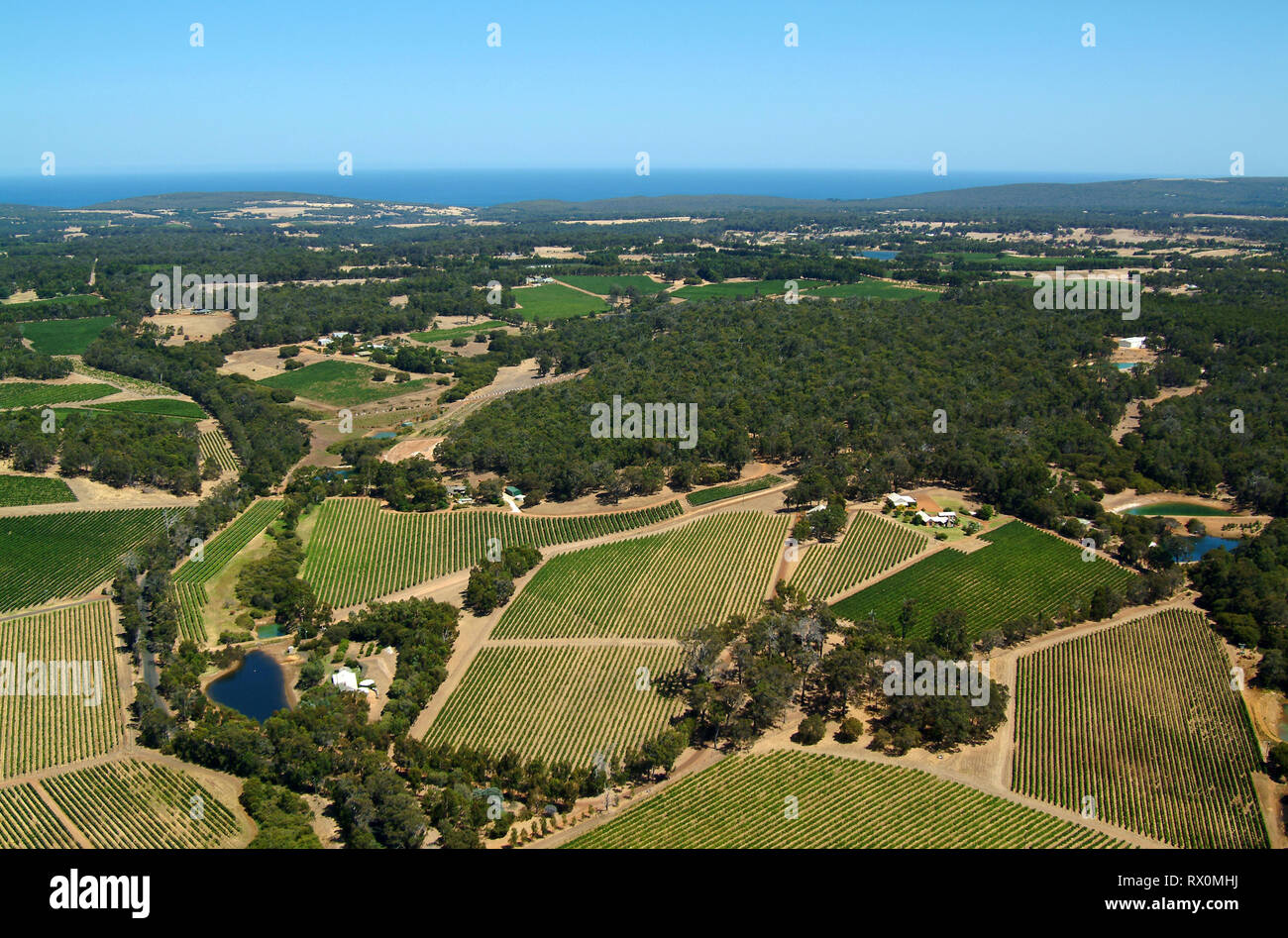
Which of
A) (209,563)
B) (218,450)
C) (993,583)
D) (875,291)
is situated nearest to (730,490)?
(993,583)

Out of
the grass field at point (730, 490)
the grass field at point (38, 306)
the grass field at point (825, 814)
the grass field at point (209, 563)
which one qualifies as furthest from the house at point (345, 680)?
the grass field at point (38, 306)

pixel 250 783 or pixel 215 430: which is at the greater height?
pixel 215 430

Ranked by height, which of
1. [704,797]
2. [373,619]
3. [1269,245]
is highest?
[1269,245]

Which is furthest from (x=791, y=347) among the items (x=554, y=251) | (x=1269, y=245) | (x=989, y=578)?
(x=1269, y=245)

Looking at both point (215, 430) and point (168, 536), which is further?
point (215, 430)

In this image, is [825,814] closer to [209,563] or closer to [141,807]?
[141,807]

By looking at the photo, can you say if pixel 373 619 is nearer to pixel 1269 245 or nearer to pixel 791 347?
pixel 791 347

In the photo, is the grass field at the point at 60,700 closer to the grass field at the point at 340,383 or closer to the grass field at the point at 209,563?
the grass field at the point at 209,563

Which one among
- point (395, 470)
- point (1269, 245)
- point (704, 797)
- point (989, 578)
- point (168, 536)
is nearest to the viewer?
point (704, 797)
